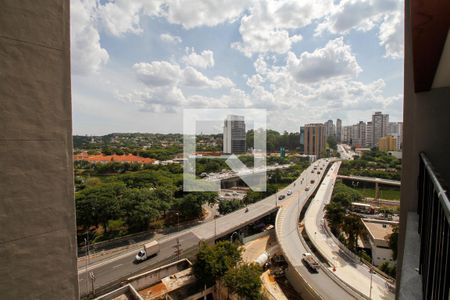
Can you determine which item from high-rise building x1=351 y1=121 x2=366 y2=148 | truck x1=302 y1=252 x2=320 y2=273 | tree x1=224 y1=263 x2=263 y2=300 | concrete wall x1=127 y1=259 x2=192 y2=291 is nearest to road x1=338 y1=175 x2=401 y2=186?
truck x1=302 y1=252 x2=320 y2=273

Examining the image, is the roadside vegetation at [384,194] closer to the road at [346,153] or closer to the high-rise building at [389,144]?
the road at [346,153]

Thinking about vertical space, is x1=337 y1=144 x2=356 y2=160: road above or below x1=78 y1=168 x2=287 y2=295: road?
above

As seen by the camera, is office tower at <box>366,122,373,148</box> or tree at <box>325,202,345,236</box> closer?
tree at <box>325,202,345,236</box>

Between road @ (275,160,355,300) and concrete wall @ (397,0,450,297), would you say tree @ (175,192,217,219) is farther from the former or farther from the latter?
concrete wall @ (397,0,450,297)

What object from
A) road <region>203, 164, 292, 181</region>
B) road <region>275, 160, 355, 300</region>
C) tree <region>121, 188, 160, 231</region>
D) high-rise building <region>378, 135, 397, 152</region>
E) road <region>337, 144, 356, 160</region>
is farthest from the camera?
road <region>337, 144, 356, 160</region>

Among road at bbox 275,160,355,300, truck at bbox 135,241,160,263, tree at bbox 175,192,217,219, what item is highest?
tree at bbox 175,192,217,219

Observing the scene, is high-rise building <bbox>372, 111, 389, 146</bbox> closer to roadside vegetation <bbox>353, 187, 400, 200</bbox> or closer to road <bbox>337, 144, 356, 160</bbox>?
road <bbox>337, 144, 356, 160</bbox>

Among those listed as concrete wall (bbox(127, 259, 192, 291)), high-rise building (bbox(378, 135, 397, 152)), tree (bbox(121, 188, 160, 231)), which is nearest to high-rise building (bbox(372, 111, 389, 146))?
high-rise building (bbox(378, 135, 397, 152))

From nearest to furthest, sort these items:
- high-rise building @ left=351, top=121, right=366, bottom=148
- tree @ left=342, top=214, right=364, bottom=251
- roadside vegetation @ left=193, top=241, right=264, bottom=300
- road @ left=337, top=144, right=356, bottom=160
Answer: roadside vegetation @ left=193, top=241, right=264, bottom=300, tree @ left=342, top=214, right=364, bottom=251, road @ left=337, top=144, right=356, bottom=160, high-rise building @ left=351, top=121, right=366, bottom=148

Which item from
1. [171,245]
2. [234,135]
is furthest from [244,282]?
[234,135]
